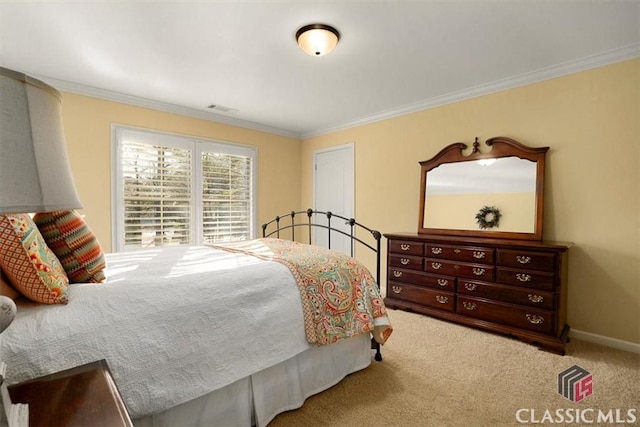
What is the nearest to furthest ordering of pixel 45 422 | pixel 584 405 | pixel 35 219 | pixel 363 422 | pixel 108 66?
pixel 45 422
pixel 35 219
pixel 363 422
pixel 584 405
pixel 108 66

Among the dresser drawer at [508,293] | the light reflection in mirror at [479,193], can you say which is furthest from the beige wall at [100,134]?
the dresser drawer at [508,293]

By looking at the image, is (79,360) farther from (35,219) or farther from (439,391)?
(439,391)

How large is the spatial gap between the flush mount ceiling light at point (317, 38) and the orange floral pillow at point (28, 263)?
198 cm

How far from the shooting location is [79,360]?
41.5 inches

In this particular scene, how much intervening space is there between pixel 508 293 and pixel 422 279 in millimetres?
793

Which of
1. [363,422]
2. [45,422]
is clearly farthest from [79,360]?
[363,422]

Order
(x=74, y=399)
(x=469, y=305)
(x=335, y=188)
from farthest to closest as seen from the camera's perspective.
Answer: (x=335, y=188) → (x=469, y=305) → (x=74, y=399)

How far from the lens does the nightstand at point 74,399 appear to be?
67 centimetres

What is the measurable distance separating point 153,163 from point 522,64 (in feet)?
13.4

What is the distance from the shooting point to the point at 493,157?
319 centimetres

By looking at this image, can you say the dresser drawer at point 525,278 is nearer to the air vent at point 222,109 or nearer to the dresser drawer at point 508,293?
the dresser drawer at point 508,293

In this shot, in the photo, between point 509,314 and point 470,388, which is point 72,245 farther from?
point 509,314

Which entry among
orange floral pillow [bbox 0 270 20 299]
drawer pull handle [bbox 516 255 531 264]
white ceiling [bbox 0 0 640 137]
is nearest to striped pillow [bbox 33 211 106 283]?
orange floral pillow [bbox 0 270 20 299]

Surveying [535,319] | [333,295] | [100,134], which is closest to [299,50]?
[333,295]
